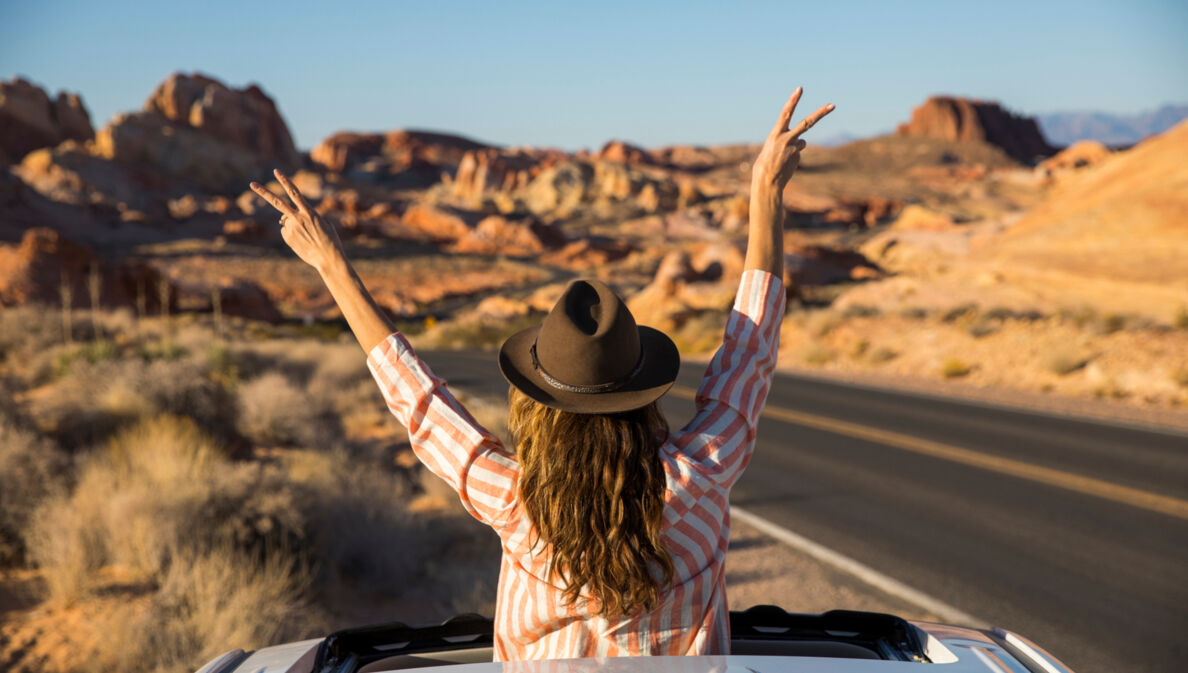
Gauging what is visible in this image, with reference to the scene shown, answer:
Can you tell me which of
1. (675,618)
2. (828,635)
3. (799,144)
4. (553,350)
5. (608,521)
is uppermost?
(799,144)

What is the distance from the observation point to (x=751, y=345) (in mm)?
2020

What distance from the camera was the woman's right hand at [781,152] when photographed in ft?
7.45

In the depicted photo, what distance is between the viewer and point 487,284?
5616 cm

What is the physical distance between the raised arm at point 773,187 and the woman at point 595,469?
215mm

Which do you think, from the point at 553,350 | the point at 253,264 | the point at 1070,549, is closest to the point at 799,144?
the point at 553,350

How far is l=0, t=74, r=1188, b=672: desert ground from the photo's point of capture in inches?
186

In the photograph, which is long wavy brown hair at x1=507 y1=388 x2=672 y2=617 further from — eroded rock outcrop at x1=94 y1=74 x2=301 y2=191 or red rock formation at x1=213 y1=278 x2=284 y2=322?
eroded rock outcrop at x1=94 y1=74 x2=301 y2=191

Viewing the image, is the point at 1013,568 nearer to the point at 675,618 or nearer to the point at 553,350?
the point at 675,618

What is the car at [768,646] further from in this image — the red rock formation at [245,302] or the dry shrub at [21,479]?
the red rock formation at [245,302]

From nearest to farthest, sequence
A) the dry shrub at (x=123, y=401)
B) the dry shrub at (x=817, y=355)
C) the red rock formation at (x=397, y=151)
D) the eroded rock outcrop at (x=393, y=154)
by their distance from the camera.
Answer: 1. the dry shrub at (x=123, y=401)
2. the dry shrub at (x=817, y=355)
3. the eroded rock outcrop at (x=393, y=154)
4. the red rock formation at (x=397, y=151)

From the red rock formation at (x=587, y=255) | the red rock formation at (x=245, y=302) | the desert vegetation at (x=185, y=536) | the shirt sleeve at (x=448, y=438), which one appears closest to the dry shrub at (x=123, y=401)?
the desert vegetation at (x=185, y=536)

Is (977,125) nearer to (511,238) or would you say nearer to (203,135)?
(511,238)

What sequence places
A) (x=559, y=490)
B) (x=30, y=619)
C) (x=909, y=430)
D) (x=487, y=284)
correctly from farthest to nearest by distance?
(x=487, y=284) < (x=909, y=430) < (x=30, y=619) < (x=559, y=490)

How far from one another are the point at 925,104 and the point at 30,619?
18307 cm
